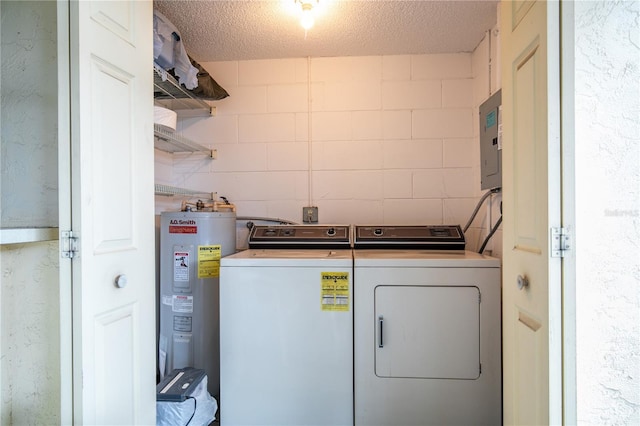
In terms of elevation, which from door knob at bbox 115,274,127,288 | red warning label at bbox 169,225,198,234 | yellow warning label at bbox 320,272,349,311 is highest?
red warning label at bbox 169,225,198,234

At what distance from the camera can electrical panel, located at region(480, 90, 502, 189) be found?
5.42ft

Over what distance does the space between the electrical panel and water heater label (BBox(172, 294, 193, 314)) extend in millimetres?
1890

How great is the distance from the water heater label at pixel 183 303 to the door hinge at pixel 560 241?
1.76m

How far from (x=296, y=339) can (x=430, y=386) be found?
669 mm

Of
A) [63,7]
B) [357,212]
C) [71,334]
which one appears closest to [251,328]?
[71,334]

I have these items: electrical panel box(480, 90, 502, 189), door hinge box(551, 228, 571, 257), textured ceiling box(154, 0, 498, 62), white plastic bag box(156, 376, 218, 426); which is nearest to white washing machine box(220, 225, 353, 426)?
white plastic bag box(156, 376, 218, 426)

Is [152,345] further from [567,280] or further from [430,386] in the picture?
[567,280]

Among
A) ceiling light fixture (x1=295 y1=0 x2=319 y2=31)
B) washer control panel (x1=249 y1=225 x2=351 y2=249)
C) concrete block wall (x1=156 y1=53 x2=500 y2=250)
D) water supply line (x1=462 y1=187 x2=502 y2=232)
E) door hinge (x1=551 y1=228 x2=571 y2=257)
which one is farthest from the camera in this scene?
concrete block wall (x1=156 y1=53 x2=500 y2=250)

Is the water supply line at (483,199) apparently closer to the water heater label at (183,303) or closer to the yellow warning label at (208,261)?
the yellow warning label at (208,261)

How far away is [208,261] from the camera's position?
1.83 meters

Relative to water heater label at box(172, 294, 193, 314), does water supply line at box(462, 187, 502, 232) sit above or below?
above

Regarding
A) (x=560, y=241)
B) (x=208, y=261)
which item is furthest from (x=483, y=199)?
(x=208, y=261)

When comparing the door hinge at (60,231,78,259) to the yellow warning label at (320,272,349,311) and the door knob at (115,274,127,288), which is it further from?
the yellow warning label at (320,272,349,311)

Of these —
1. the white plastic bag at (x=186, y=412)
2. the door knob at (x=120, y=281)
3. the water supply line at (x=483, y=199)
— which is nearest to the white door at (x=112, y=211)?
the door knob at (x=120, y=281)
